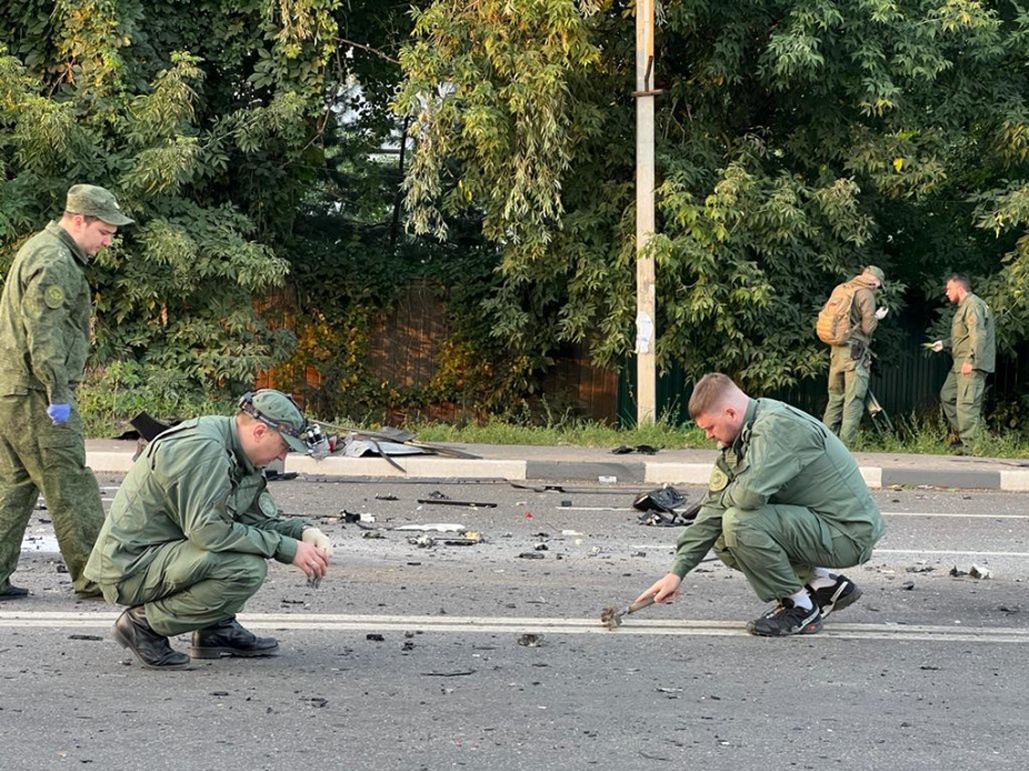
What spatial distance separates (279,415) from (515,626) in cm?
181

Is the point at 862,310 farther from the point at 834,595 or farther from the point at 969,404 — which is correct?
the point at 834,595

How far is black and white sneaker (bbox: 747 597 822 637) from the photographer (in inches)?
252

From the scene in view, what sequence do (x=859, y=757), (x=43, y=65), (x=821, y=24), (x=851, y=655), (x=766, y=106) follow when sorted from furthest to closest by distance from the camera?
(x=766, y=106) → (x=43, y=65) → (x=821, y=24) → (x=851, y=655) → (x=859, y=757)

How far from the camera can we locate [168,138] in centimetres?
1563

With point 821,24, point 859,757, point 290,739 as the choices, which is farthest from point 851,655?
point 821,24

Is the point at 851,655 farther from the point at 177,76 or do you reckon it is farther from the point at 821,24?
the point at 177,76

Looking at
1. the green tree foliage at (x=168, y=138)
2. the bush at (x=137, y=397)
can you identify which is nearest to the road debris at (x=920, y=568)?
the bush at (x=137, y=397)

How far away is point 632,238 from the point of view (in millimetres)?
16359

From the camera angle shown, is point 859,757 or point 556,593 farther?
point 556,593

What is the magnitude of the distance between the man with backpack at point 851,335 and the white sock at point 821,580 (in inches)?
351

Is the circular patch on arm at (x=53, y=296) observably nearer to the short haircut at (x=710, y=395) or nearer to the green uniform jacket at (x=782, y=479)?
the short haircut at (x=710, y=395)

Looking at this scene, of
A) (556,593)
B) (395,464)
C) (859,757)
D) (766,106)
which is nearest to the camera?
(859,757)

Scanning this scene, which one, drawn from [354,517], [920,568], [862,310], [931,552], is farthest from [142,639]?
[862,310]

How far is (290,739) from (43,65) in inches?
519
